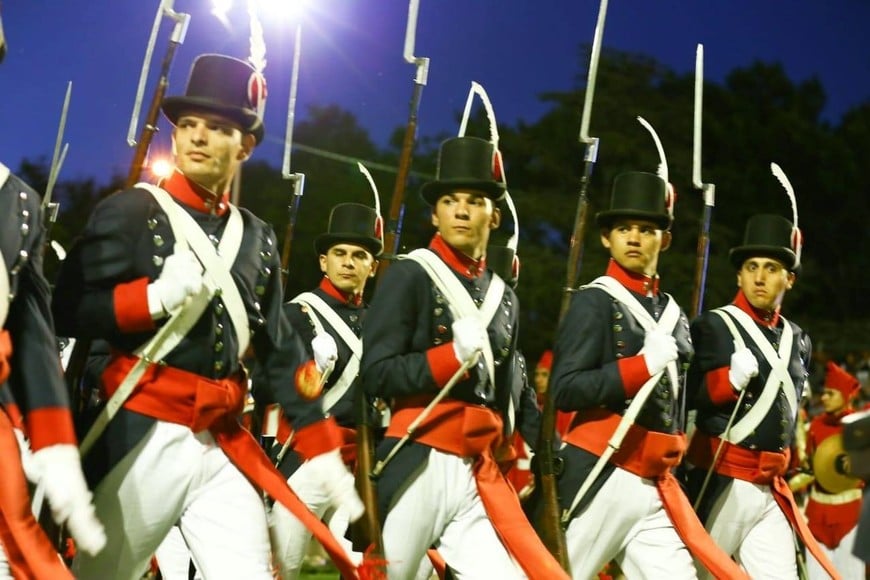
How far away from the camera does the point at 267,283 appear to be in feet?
16.7

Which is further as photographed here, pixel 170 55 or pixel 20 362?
pixel 170 55

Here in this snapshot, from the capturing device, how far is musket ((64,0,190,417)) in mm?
4793

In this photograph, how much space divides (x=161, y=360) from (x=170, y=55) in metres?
1.99

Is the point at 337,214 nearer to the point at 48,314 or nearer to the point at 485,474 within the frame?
the point at 485,474

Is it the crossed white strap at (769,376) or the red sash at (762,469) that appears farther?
the crossed white strap at (769,376)

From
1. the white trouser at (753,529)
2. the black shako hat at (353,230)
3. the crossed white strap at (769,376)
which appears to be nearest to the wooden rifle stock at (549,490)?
the white trouser at (753,529)

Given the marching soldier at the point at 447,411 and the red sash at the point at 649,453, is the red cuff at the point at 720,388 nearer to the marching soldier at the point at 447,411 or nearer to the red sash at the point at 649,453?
the red sash at the point at 649,453

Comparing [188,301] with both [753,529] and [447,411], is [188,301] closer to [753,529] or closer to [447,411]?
[447,411]

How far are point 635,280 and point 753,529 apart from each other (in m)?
1.58

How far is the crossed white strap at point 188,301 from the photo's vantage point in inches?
181

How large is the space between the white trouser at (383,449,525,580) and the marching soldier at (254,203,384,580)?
15.3 inches

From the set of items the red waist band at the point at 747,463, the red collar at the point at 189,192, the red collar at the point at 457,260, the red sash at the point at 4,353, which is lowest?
the red waist band at the point at 747,463

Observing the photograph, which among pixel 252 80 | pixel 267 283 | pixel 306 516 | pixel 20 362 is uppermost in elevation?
pixel 252 80

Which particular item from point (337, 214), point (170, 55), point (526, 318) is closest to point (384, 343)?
point (170, 55)
